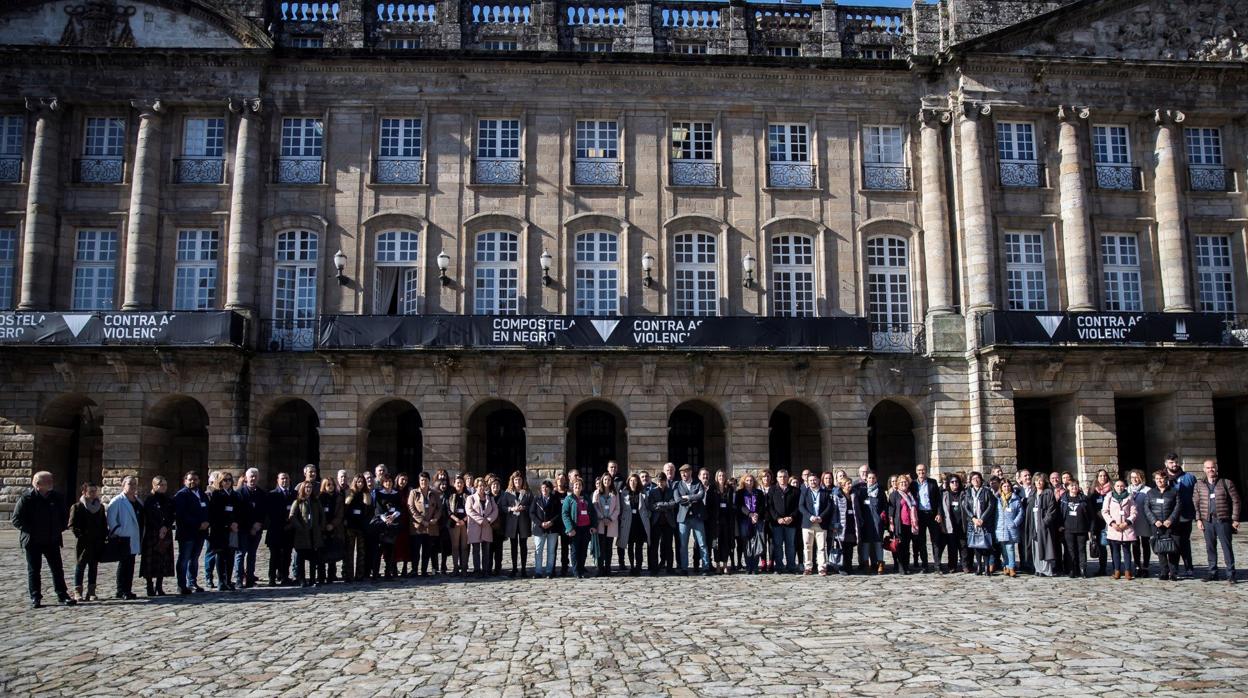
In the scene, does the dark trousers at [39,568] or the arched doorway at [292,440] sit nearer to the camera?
the dark trousers at [39,568]

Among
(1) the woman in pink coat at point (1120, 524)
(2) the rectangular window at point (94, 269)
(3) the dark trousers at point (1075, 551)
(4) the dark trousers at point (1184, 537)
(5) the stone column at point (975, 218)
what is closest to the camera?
(4) the dark trousers at point (1184, 537)

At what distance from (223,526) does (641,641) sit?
7.33 meters

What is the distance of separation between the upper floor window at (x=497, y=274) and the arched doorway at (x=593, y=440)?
397cm

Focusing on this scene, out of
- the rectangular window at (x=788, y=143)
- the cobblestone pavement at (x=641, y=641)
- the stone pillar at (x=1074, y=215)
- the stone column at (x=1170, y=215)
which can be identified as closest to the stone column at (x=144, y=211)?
the cobblestone pavement at (x=641, y=641)

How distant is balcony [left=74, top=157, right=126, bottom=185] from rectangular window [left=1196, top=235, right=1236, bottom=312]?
2905cm

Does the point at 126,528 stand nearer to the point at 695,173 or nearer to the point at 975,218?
the point at 695,173

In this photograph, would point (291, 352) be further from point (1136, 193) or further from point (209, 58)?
point (1136, 193)

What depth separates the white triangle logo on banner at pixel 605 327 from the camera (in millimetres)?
24219

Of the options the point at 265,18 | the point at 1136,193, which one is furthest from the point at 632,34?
the point at 1136,193

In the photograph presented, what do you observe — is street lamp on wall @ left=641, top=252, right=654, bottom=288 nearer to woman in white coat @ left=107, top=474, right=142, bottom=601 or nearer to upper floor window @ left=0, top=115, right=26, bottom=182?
woman in white coat @ left=107, top=474, right=142, bottom=601

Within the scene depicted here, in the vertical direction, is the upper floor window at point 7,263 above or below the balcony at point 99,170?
below

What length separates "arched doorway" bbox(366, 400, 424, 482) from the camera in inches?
1054

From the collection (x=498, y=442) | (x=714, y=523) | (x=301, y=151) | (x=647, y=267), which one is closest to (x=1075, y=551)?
(x=714, y=523)

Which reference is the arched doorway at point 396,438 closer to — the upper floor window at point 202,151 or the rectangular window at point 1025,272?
the upper floor window at point 202,151
